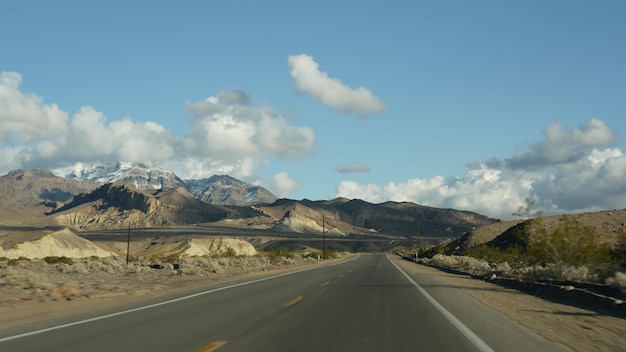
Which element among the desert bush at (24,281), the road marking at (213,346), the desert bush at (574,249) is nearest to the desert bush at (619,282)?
the desert bush at (574,249)

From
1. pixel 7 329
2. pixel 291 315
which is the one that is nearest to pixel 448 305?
pixel 291 315

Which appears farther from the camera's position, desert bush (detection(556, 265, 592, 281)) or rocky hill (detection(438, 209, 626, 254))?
rocky hill (detection(438, 209, 626, 254))

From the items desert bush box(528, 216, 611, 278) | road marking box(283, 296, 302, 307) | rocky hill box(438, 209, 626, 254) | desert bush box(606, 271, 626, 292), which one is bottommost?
road marking box(283, 296, 302, 307)

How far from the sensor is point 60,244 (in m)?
102

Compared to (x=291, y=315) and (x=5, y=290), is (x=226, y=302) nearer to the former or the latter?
(x=291, y=315)

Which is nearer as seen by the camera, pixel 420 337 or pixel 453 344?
pixel 453 344

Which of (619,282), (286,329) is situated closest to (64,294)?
(286,329)

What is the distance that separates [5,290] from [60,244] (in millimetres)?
89556

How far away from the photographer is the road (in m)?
9.16

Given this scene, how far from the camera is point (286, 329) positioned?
Result: 35.2 feet

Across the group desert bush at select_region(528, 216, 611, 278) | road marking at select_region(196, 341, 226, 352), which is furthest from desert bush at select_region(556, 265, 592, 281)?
road marking at select_region(196, 341, 226, 352)

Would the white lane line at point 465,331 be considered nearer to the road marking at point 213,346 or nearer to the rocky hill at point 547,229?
the road marking at point 213,346

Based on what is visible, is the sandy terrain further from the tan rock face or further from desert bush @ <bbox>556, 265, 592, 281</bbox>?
the tan rock face

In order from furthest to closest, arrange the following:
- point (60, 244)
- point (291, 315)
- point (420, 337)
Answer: point (60, 244), point (291, 315), point (420, 337)
